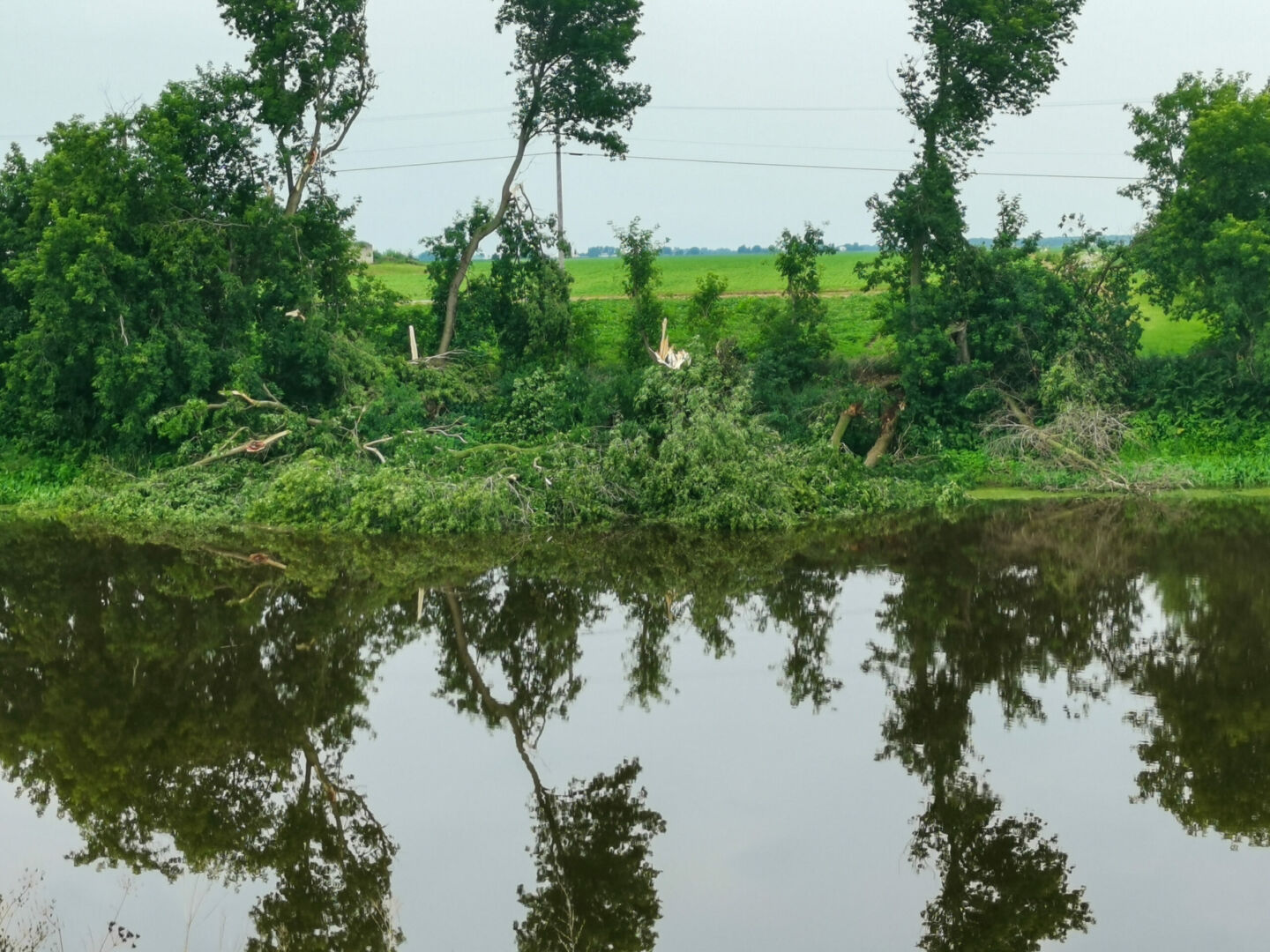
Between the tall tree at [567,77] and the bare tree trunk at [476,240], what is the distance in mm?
18

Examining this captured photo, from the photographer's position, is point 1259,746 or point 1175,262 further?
point 1175,262

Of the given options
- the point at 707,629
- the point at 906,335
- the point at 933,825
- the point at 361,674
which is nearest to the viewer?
the point at 933,825

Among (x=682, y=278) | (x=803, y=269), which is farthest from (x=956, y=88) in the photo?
(x=682, y=278)

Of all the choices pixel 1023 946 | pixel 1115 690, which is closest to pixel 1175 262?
pixel 1115 690

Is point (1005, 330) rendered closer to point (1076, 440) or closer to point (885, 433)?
point (1076, 440)

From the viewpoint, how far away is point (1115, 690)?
1165 centimetres

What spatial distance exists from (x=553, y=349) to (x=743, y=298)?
733 cm

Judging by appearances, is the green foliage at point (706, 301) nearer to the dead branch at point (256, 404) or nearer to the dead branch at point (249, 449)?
the dead branch at point (256, 404)

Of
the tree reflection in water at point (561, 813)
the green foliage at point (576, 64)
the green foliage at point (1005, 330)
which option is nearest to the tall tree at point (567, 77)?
Answer: the green foliage at point (576, 64)

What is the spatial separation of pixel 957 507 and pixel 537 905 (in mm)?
15185

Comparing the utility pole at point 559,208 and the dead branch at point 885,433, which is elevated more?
the utility pole at point 559,208

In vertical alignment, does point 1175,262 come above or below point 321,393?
above

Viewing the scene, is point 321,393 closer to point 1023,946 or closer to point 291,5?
point 291,5

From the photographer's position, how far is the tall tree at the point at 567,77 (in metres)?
26.5
